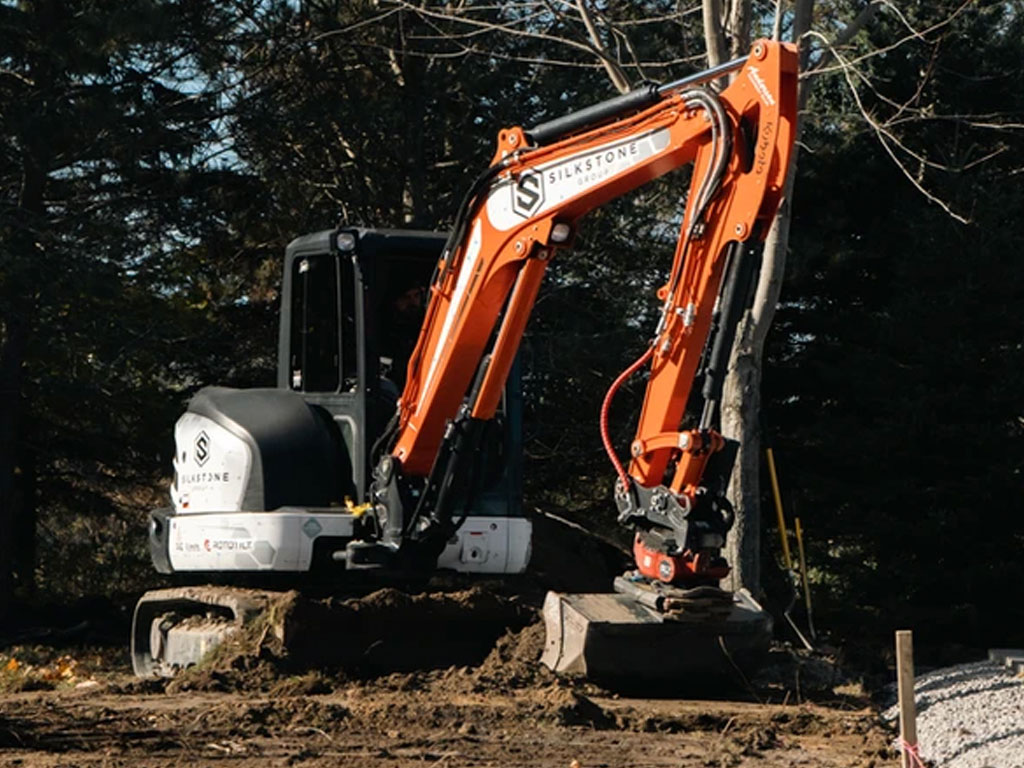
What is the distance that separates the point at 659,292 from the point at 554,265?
9.82 m

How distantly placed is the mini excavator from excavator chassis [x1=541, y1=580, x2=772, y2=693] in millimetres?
14

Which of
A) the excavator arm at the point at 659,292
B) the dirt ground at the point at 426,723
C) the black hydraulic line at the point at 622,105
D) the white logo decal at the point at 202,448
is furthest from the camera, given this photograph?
the white logo decal at the point at 202,448

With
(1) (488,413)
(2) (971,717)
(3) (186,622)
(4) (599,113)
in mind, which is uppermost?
(4) (599,113)

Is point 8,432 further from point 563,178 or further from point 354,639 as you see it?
point 563,178

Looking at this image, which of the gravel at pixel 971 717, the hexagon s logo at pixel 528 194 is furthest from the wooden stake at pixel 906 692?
the hexagon s logo at pixel 528 194

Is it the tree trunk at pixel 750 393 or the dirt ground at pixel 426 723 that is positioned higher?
the tree trunk at pixel 750 393

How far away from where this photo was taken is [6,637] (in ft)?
53.7

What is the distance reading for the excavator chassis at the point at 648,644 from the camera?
362 inches

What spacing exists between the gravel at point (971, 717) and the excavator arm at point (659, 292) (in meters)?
1.58

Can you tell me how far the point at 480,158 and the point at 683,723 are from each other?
11.3 metres

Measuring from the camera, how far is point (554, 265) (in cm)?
1895

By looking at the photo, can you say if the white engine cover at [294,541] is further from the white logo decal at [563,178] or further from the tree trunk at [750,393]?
the tree trunk at [750,393]

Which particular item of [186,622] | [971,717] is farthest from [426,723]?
[186,622]

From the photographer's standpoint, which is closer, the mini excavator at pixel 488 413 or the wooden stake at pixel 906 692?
the wooden stake at pixel 906 692
